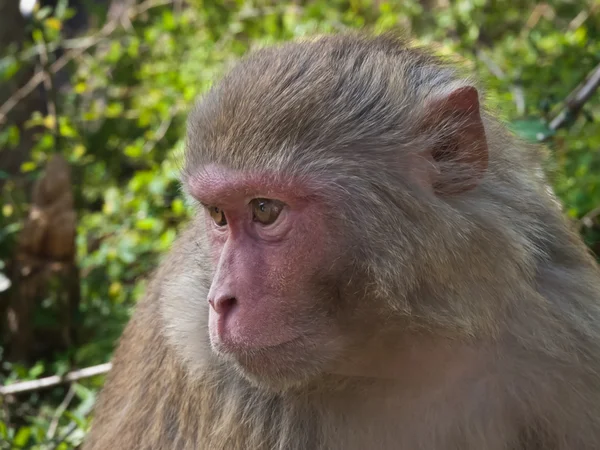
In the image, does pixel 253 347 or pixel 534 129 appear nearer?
pixel 253 347

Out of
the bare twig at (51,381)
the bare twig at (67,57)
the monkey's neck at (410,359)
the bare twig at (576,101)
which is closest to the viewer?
the monkey's neck at (410,359)

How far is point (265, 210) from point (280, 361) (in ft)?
1.47

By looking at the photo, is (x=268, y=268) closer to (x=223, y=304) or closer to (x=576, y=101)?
(x=223, y=304)

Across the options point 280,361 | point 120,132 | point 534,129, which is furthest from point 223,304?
point 120,132

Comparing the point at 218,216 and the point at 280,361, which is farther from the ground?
the point at 218,216

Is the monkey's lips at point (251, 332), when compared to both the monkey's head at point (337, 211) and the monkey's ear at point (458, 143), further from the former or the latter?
the monkey's ear at point (458, 143)

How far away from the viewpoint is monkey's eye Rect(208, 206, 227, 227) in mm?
2451

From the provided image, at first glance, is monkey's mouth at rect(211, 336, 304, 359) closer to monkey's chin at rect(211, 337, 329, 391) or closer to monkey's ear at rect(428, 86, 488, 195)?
monkey's chin at rect(211, 337, 329, 391)

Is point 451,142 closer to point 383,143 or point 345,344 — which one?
point 383,143

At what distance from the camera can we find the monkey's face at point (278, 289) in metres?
2.19

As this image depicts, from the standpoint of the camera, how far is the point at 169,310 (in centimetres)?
262

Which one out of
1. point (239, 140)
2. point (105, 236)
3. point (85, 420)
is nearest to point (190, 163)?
point (239, 140)

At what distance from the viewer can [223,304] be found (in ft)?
7.22

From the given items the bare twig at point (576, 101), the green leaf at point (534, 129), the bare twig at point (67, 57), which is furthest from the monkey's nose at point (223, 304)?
the bare twig at point (67, 57)
